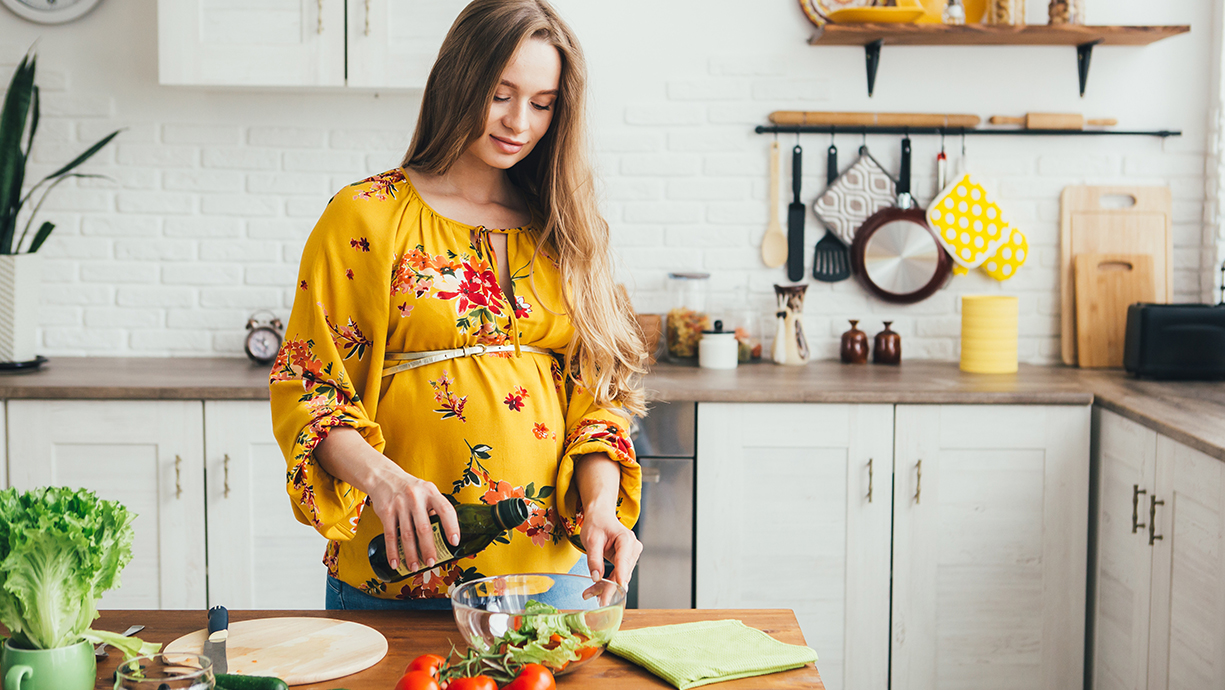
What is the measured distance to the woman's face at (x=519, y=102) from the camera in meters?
1.40

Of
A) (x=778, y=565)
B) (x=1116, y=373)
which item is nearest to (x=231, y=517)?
(x=778, y=565)

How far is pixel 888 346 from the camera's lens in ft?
10.1

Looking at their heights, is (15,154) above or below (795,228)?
above

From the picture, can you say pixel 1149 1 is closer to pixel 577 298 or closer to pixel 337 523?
pixel 577 298

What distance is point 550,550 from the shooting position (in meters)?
1.45

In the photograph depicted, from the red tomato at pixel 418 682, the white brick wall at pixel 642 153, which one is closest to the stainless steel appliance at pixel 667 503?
the white brick wall at pixel 642 153

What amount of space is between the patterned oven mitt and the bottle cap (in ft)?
7.18

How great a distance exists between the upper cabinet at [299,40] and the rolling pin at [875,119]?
3.56 feet

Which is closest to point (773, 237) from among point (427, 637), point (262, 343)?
point (262, 343)

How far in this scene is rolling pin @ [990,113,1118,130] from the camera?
3.10 m

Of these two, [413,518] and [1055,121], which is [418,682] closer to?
[413,518]

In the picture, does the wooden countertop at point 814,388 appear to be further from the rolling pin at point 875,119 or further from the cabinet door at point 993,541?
the rolling pin at point 875,119

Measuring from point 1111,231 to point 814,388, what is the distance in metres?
1.28

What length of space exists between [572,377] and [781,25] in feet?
6.63
